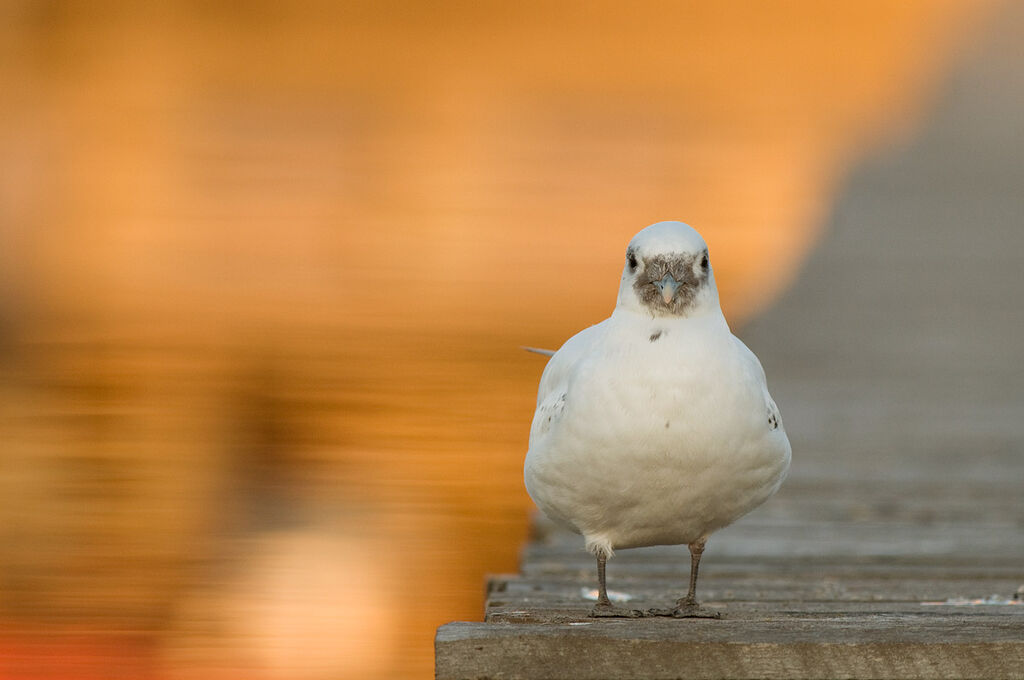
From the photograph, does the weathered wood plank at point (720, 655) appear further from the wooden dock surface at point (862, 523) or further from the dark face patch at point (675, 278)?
the dark face patch at point (675, 278)

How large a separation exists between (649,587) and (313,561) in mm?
2832

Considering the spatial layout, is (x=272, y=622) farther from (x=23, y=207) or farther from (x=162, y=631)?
(x=23, y=207)

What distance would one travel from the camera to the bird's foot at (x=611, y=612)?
2.99 metres

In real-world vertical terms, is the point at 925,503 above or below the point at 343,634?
above

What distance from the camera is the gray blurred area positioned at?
5.48 meters

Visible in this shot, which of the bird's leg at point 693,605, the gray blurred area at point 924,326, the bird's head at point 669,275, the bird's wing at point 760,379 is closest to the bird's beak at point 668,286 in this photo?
the bird's head at point 669,275

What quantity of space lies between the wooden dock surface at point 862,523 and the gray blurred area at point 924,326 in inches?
0.8

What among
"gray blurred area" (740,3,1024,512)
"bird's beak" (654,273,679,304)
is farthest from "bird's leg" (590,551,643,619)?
"gray blurred area" (740,3,1024,512)

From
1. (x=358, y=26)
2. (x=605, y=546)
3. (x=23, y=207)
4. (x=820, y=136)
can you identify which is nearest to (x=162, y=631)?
(x=605, y=546)

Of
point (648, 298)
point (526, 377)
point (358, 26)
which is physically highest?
point (358, 26)

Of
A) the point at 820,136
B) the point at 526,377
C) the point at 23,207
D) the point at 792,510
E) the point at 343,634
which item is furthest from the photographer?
the point at 820,136

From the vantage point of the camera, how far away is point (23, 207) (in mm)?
13062

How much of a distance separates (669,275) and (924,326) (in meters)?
6.76

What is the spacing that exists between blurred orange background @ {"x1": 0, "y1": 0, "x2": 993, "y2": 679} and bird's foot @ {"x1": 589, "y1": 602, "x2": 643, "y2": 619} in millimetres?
2599
